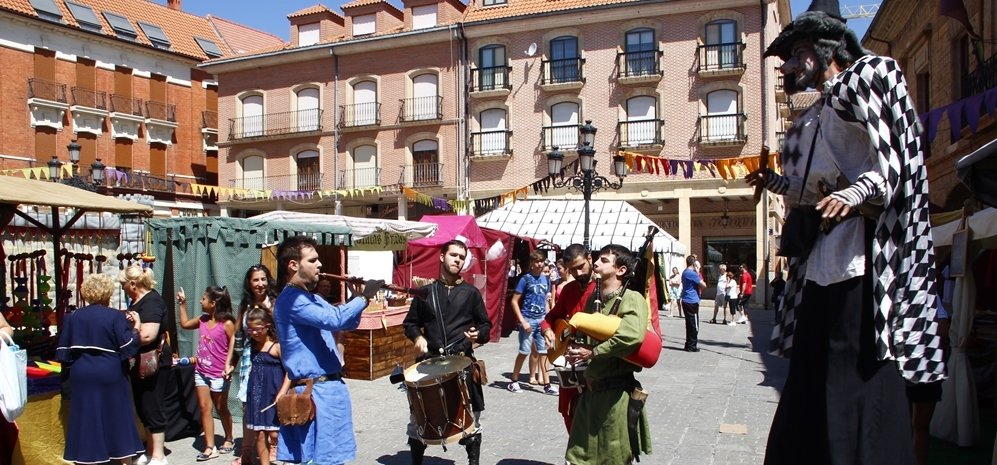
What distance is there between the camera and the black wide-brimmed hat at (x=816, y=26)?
292 cm

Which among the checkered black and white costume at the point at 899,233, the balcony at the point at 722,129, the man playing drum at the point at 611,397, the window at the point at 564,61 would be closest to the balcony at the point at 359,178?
the window at the point at 564,61

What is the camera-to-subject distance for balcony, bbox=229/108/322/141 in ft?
114

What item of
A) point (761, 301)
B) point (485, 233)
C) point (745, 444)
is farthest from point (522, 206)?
point (745, 444)

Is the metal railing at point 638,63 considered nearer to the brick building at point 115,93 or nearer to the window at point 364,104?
the window at point 364,104

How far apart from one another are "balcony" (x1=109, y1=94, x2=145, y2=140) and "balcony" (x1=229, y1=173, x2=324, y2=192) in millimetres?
5470

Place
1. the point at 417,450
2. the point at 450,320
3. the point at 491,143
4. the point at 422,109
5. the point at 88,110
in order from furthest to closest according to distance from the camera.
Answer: the point at 88,110 < the point at 422,109 < the point at 491,143 < the point at 450,320 < the point at 417,450

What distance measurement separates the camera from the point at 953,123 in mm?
10328

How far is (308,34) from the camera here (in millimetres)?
35844

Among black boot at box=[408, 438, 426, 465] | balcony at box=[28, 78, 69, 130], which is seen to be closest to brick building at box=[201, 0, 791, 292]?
balcony at box=[28, 78, 69, 130]

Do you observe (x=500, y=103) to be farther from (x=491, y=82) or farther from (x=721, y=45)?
(x=721, y=45)

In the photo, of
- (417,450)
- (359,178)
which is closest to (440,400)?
(417,450)

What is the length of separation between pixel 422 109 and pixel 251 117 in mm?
8854

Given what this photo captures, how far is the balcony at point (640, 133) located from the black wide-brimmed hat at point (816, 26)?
86.2 feet

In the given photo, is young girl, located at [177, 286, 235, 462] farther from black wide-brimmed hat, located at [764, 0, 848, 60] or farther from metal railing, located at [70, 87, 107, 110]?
metal railing, located at [70, 87, 107, 110]
